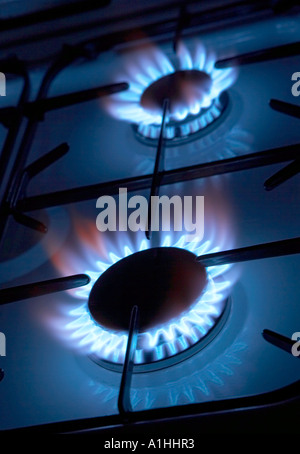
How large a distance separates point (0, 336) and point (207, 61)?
0.60m

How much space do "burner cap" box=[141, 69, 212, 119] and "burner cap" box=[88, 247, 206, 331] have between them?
11.7 inches

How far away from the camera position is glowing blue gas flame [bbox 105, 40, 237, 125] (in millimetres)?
805

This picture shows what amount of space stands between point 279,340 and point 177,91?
49 cm

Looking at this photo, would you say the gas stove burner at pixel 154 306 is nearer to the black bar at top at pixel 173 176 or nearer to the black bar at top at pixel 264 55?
the black bar at top at pixel 173 176

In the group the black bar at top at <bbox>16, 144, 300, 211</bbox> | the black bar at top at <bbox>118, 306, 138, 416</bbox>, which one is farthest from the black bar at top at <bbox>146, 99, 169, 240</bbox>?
the black bar at top at <bbox>118, 306, 138, 416</bbox>

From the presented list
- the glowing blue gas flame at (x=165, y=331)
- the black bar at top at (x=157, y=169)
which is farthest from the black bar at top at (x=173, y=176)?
the glowing blue gas flame at (x=165, y=331)

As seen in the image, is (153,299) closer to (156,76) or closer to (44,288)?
(44,288)

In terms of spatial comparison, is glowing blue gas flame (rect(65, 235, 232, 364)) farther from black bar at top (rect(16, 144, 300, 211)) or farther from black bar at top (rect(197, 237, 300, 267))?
black bar at top (rect(16, 144, 300, 211))

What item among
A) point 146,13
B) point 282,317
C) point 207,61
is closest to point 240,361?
point 282,317

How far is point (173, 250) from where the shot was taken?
596 mm

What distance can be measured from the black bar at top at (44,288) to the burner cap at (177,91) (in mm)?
340
